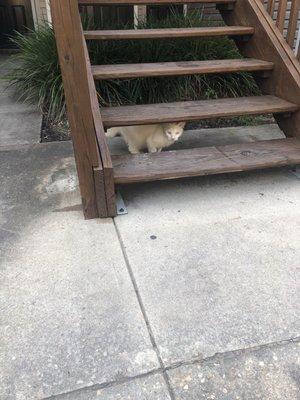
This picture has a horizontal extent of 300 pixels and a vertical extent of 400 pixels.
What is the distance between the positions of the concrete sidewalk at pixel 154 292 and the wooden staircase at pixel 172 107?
22cm

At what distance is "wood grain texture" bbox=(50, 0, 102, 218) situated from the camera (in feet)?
5.88

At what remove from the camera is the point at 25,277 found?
186cm

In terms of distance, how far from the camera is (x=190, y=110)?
2.70 m

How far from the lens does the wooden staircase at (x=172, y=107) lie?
1940 millimetres

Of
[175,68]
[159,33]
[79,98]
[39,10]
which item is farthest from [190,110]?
[39,10]

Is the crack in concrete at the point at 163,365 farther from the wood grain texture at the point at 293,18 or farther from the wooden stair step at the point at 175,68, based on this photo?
the wood grain texture at the point at 293,18

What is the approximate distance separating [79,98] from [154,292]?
1061 mm

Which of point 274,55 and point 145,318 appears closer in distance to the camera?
point 145,318

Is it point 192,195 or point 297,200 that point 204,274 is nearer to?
point 192,195

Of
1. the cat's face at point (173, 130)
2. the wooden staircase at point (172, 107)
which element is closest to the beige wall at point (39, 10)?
the wooden staircase at point (172, 107)

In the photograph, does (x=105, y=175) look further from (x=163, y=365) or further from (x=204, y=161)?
(x=163, y=365)

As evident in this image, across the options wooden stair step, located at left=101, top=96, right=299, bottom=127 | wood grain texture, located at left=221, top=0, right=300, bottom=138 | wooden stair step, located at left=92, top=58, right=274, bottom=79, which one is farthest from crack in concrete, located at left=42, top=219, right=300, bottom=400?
wood grain texture, located at left=221, top=0, right=300, bottom=138

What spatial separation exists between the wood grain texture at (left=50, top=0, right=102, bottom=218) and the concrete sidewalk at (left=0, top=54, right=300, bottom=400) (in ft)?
0.80

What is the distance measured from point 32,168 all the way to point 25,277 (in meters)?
1.25
